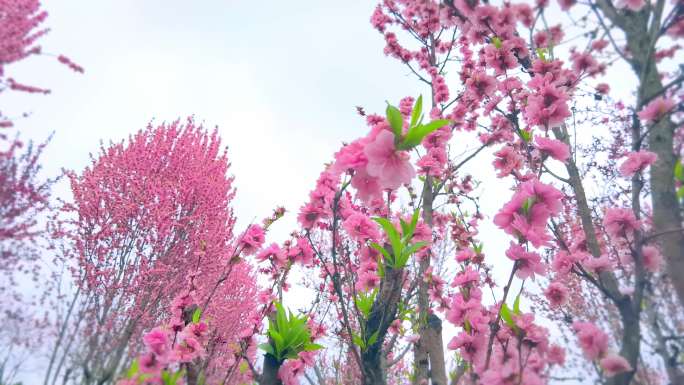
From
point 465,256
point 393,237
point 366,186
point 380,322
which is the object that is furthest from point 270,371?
point 465,256

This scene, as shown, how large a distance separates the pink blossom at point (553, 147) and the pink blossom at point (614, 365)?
0.95 m

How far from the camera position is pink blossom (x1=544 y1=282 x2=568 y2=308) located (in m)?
1.85

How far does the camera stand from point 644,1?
1.65 m

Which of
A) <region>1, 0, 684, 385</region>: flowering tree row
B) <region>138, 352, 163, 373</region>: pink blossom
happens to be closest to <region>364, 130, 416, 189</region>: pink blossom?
<region>1, 0, 684, 385</region>: flowering tree row

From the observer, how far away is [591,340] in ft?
4.65

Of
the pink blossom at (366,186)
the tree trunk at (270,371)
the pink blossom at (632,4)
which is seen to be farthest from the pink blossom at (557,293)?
the tree trunk at (270,371)

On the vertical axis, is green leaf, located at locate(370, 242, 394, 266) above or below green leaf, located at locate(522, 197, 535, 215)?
below

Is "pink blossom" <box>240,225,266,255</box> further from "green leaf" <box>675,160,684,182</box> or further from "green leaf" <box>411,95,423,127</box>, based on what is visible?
"green leaf" <box>675,160,684,182</box>

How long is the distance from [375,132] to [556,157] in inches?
43.1

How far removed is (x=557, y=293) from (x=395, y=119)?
1317mm

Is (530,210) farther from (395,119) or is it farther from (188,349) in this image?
(188,349)

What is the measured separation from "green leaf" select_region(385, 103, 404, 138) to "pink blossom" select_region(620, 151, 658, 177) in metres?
1.08

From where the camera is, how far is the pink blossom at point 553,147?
1841 mm

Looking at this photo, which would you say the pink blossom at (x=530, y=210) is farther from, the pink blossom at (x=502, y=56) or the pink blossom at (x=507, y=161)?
the pink blossom at (x=502, y=56)
